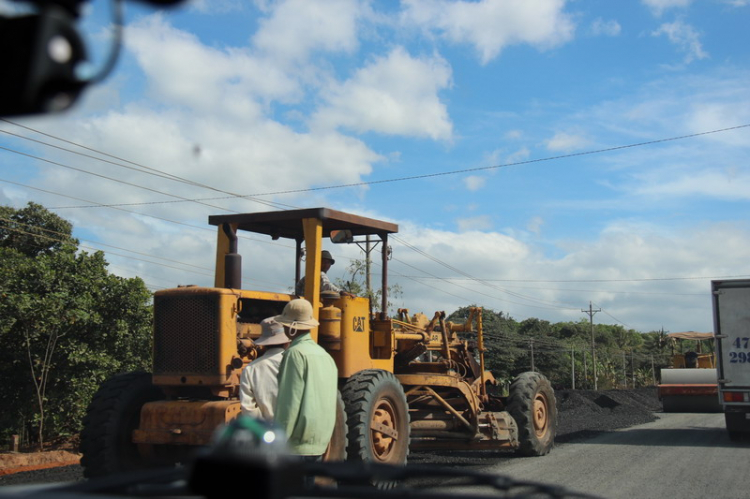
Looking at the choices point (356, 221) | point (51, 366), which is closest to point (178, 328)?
point (356, 221)

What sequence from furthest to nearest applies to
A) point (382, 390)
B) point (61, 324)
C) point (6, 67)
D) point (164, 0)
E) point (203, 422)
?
point (61, 324) < point (382, 390) < point (203, 422) < point (164, 0) < point (6, 67)

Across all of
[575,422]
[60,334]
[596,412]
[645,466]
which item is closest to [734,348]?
[645,466]

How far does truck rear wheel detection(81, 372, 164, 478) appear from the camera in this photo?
8000 millimetres

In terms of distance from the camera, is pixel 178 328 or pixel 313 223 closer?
pixel 178 328

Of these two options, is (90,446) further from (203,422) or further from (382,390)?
(382,390)

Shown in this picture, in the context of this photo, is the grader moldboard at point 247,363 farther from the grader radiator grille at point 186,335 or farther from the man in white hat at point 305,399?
the man in white hat at point 305,399

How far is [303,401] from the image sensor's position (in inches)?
199

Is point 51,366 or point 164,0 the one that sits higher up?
point 164,0

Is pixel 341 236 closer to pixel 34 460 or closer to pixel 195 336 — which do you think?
pixel 195 336

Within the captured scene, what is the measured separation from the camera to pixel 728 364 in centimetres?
1413

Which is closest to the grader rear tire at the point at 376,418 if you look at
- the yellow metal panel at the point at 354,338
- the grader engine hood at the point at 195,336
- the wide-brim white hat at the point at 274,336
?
the yellow metal panel at the point at 354,338

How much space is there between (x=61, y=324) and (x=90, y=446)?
647cm

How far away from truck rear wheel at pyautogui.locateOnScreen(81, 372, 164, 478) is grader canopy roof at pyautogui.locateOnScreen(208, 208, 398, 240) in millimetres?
2289

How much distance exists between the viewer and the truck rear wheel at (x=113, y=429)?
800 cm
